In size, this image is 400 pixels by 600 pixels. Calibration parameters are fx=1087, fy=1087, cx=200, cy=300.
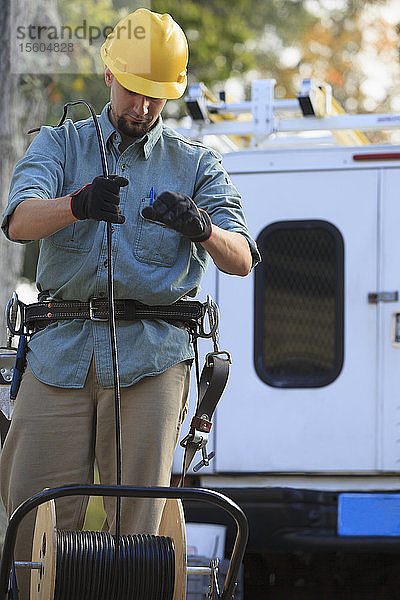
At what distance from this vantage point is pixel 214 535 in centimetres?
555

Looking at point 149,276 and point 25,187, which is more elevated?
point 25,187

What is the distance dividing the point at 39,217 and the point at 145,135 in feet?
1.76

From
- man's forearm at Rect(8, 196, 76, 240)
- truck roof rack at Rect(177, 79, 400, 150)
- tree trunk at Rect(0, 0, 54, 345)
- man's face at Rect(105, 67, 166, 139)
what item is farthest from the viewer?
tree trunk at Rect(0, 0, 54, 345)

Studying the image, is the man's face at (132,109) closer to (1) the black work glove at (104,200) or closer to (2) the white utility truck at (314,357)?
(1) the black work glove at (104,200)

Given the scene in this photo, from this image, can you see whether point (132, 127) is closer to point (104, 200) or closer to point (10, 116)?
point (104, 200)

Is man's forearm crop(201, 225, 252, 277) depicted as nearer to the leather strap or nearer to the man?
the man

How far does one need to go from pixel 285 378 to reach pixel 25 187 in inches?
101

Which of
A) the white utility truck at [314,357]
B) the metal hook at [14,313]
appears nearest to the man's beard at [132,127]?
the metal hook at [14,313]

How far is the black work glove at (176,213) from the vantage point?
3026 mm

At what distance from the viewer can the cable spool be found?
2.97 m

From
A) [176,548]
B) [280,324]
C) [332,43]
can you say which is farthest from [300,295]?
[332,43]

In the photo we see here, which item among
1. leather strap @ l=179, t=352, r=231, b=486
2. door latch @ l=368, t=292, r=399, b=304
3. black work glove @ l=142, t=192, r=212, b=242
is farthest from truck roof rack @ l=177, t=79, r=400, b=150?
black work glove @ l=142, t=192, r=212, b=242

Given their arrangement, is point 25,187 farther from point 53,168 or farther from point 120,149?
point 120,149

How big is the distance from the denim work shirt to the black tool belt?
0.09 feet
